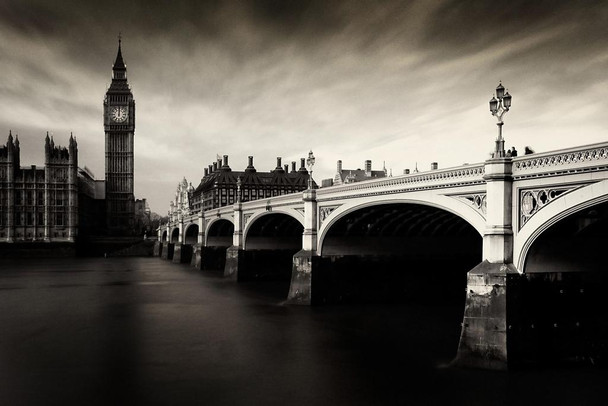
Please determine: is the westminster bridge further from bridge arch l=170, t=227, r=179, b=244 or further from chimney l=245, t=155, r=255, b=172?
chimney l=245, t=155, r=255, b=172

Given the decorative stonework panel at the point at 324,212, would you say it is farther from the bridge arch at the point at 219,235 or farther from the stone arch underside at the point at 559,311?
the bridge arch at the point at 219,235

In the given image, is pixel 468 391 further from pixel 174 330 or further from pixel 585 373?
pixel 174 330

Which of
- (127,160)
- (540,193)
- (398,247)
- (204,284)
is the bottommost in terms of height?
(204,284)

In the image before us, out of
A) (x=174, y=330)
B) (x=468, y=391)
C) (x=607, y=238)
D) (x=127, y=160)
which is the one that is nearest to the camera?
Result: (x=468, y=391)

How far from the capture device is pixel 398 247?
1166 inches

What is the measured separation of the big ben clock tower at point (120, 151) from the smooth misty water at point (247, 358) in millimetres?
85253

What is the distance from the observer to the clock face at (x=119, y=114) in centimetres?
11794

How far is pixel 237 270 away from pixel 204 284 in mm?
2819

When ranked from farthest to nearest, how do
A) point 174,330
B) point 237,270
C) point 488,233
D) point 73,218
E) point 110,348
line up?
point 73,218 < point 237,270 < point 174,330 < point 110,348 < point 488,233

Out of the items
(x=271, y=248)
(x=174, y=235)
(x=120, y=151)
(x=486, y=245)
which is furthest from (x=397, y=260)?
(x=120, y=151)

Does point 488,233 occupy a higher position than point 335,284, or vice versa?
point 488,233

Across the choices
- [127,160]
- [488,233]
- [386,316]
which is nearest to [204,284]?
[386,316]

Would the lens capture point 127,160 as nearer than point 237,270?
No

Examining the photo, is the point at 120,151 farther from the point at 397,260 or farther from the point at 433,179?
the point at 433,179
